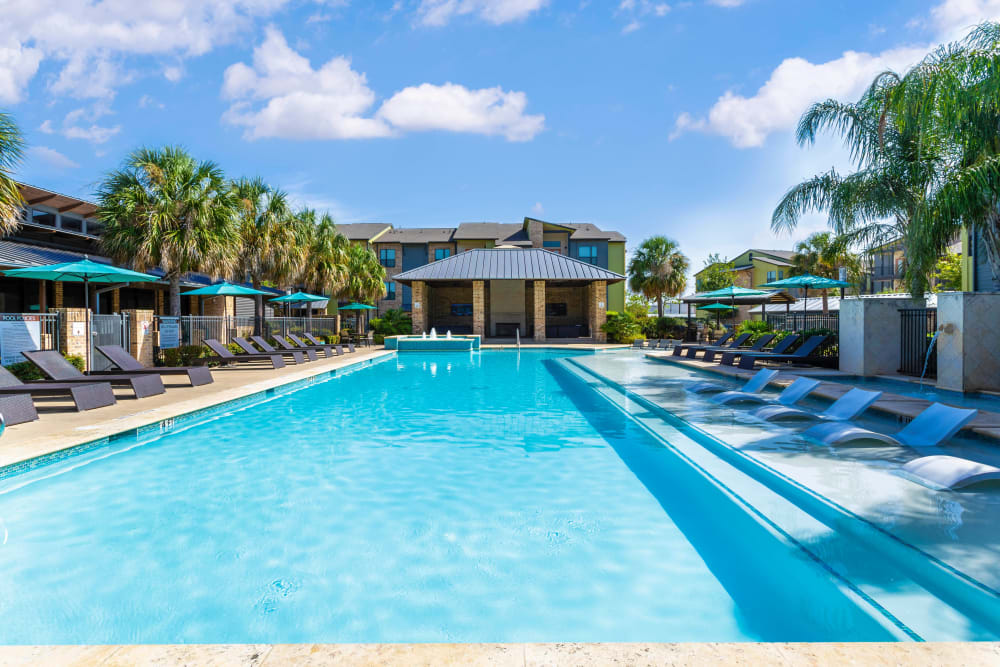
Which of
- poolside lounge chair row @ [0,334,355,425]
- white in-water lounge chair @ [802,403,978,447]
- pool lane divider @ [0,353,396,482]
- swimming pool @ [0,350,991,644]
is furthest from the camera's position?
poolside lounge chair row @ [0,334,355,425]

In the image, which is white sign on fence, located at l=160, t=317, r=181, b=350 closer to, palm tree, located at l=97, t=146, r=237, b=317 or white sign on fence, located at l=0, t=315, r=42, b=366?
palm tree, located at l=97, t=146, r=237, b=317

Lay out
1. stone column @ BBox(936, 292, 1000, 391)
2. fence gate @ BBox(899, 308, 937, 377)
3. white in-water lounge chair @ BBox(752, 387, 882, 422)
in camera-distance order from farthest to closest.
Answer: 1. fence gate @ BBox(899, 308, 937, 377)
2. stone column @ BBox(936, 292, 1000, 391)
3. white in-water lounge chair @ BBox(752, 387, 882, 422)

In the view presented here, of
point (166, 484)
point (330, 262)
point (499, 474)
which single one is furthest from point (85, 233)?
point (499, 474)

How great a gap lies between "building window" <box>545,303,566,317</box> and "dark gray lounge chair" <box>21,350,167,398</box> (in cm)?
2892

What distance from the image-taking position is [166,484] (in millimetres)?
5465

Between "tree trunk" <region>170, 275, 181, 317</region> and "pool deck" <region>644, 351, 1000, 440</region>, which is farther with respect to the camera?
"tree trunk" <region>170, 275, 181, 317</region>

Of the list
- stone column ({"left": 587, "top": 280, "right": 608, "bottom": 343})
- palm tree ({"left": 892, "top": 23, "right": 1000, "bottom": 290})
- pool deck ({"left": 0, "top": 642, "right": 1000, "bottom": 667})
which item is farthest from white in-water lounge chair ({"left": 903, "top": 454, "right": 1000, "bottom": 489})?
stone column ({"left": 587, "top": 280, "right": 608, "bottom": 343})

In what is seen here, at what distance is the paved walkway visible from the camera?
20.4 feet

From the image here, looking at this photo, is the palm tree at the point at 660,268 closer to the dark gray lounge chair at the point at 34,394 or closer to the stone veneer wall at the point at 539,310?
the stone veneer wall at the point at 539,310

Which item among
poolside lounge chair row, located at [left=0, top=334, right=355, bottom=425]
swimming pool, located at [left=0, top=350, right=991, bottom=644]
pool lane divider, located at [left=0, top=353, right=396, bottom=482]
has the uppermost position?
poolside lounge chair row, located at [left=0, top=334, right=355, bottom=425]

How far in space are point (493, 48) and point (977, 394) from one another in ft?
44.8

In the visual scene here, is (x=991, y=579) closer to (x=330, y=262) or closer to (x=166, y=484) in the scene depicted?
(x=166, y=484)

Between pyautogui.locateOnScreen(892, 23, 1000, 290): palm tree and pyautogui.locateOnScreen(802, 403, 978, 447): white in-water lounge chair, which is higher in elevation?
pyautogui.locateOnScreen(892, 23, 1000, 290): palm tree

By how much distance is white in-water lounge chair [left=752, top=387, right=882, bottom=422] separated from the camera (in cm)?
710
